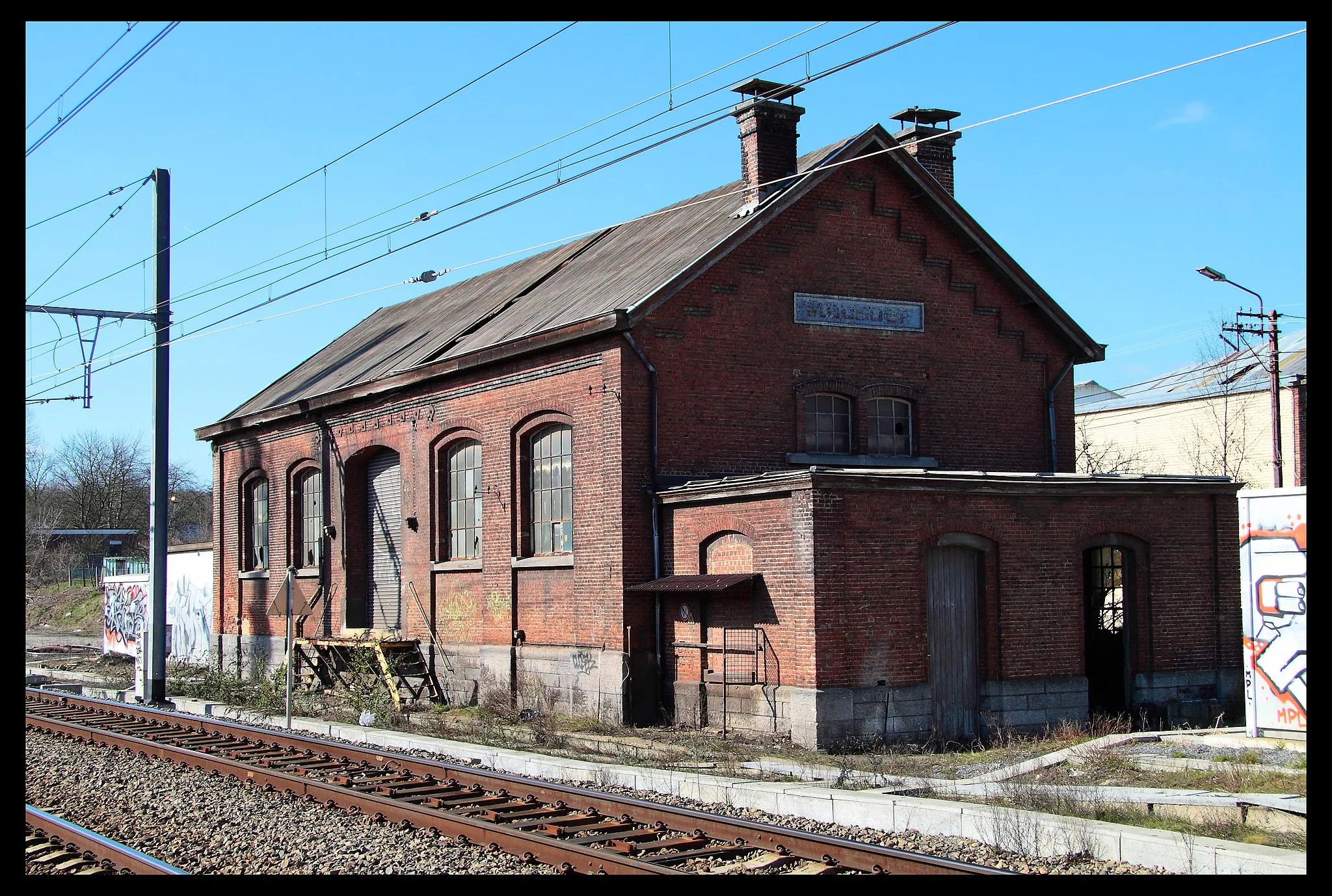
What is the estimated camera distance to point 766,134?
20.4 metres

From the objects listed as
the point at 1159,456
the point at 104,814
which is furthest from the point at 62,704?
the point at 1159,456

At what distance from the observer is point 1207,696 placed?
18.9m

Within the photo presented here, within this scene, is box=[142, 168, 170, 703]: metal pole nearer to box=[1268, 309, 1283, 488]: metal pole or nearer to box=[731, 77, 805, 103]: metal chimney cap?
box=[731, 77, 805, 103]: metal chimney cap

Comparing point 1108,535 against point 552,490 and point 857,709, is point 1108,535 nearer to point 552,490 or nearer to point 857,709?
point 857,709

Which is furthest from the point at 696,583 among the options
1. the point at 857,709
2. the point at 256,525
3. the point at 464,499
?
the point at 256,525

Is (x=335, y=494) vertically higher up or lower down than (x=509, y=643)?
higher up

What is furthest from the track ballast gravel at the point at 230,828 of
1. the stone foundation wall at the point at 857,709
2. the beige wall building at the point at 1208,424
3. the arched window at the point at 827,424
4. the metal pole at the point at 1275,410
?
the beige wall building at the point at 1208,424

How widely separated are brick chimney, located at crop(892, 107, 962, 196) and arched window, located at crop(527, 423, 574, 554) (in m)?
8.32

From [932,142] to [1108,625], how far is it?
29.9ft

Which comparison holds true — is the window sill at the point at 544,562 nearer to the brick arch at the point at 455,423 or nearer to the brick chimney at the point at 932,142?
the brick arch at the point at 455,423

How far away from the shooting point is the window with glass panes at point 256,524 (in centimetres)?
3048

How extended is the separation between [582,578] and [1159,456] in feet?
111

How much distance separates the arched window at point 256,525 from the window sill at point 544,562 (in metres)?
11.6

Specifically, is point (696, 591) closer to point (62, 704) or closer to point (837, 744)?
point (837, 744)
